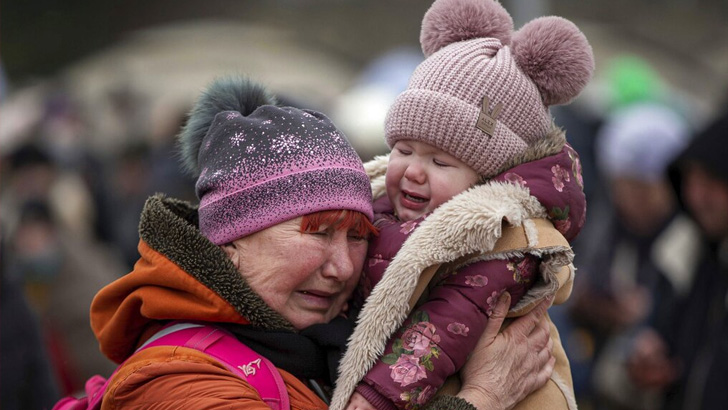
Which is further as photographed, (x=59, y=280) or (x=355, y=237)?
(x=59, y=280)

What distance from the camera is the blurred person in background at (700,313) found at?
203 inches

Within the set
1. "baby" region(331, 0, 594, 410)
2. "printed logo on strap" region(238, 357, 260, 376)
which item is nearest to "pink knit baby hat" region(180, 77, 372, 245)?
"baby" region(331, 0, 594, 410)

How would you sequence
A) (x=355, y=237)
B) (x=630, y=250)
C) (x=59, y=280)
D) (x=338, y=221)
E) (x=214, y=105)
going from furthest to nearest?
(x=630, y=250) < (x=59, y=280) < (x=214, y=105) < (x=355, y=237) < (x=338, y=221)

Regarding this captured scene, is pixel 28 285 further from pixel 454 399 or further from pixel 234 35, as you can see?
pixel 234 35

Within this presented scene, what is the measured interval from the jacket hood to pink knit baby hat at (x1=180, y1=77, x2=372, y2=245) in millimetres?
92

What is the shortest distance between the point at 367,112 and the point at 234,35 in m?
8.91

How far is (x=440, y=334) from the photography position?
2754mm

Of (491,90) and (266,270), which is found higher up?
Result: (491,90)

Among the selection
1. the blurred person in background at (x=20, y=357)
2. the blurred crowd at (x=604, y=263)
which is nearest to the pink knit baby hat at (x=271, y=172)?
the blurred crowd at (x=604, y=263)

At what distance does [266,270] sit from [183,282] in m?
0.24

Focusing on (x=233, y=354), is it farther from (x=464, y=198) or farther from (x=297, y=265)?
(x=464, y=198)

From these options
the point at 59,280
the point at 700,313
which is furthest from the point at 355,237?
the point at 59,280

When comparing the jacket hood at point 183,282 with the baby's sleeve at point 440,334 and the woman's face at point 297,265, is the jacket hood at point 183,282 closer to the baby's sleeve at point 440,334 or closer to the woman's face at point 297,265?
the woman's face at point 297,265

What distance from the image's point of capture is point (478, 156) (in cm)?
303
